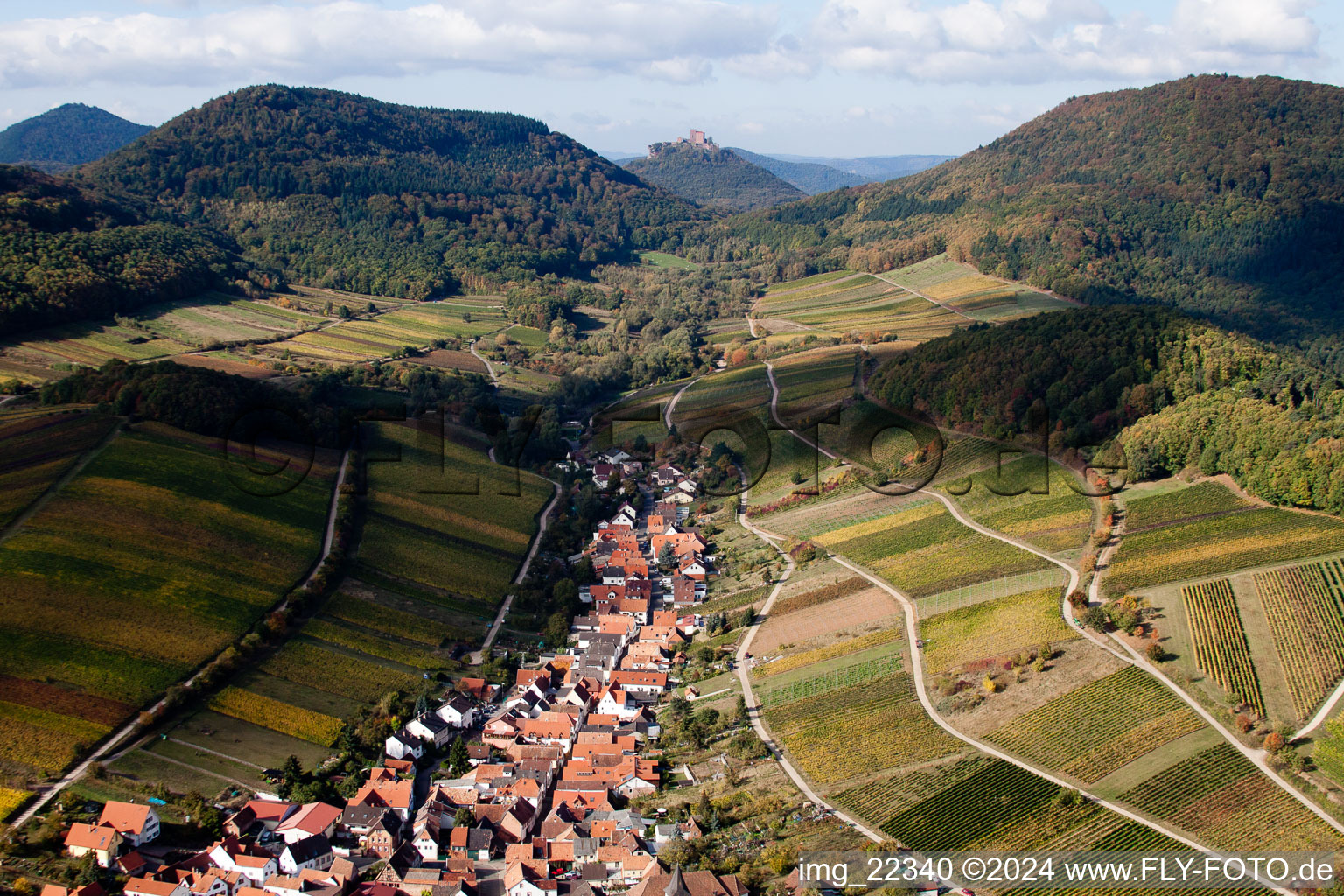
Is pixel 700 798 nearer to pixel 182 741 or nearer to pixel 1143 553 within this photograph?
pixel 182 741

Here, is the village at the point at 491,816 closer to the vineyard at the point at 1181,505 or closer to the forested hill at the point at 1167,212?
the vineyard at the point at 1181,505

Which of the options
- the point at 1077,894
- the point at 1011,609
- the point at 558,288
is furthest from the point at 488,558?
the point at 558,288

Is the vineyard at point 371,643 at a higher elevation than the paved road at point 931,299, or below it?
below

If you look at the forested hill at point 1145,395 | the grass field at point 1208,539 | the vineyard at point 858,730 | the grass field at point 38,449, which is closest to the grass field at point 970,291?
the forested hill at point 1145,395

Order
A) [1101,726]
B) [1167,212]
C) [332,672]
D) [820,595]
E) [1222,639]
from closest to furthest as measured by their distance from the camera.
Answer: [1101,726] → [1222,639] → [332,672] → [820,595] → [1167,212]

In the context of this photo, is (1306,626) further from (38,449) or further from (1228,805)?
(38,449)

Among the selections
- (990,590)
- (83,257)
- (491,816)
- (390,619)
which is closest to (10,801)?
(491,816)

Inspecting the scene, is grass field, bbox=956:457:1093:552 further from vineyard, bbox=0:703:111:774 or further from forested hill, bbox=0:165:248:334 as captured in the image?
forested hill, bbox=0:165:248:334
